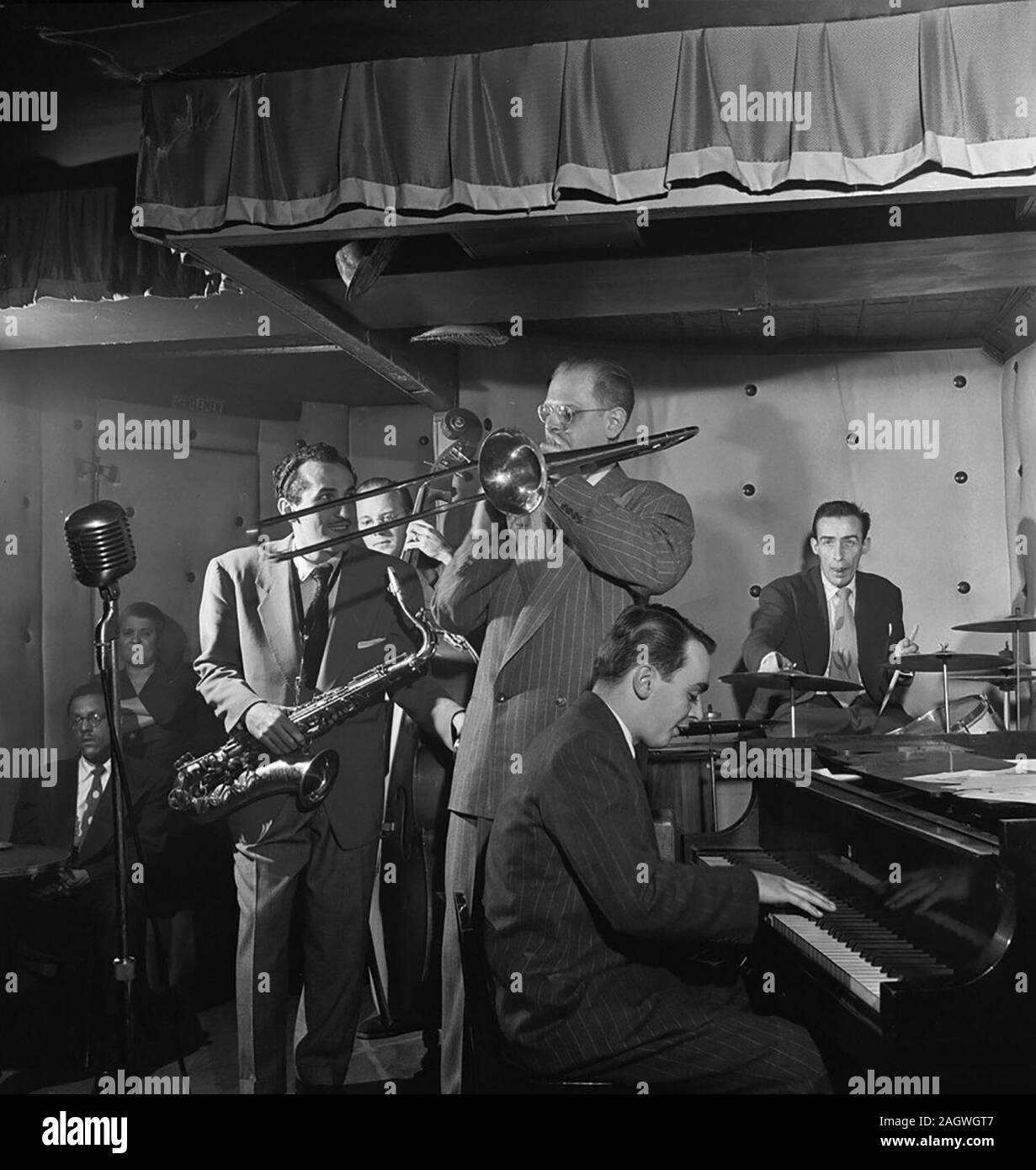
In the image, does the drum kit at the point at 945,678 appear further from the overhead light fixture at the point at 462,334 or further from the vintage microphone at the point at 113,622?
the vintage microphone at the point at 113,622

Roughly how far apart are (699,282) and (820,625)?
→ 78.1 inches

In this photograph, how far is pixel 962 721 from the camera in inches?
199

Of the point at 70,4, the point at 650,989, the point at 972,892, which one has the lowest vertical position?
the point at 650,989

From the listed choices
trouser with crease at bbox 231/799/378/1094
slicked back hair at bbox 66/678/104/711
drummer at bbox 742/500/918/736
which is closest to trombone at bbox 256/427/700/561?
trouser with crease at bbox 231/799/378/1094

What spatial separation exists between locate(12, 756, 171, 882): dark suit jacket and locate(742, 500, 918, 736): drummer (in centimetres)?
A: 282

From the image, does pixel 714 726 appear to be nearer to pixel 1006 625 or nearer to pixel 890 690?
pixel 1006 625

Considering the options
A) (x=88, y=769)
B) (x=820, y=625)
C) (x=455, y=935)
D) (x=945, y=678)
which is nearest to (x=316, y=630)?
(x=455, y=935)

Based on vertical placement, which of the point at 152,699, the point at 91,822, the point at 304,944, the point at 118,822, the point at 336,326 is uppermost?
the point at 336,326

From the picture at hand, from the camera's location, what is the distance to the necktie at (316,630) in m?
3.77

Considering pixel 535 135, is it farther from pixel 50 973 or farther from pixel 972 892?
pixel 50 973

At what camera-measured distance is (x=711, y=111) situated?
286 centimetres

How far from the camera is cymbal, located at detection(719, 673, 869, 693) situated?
157 inches
